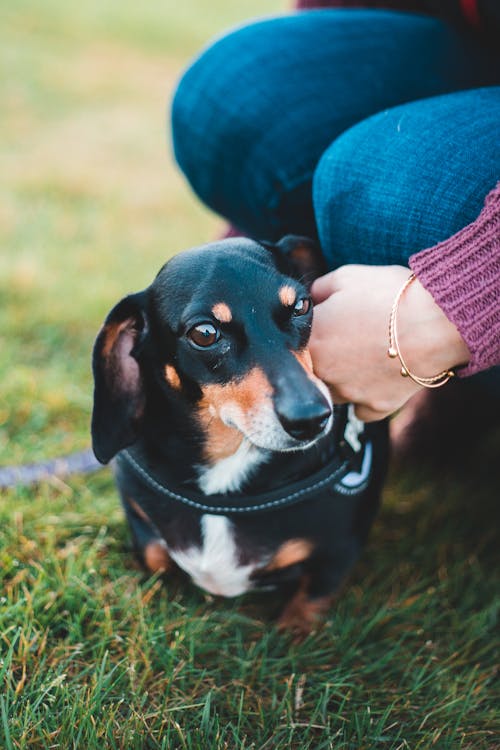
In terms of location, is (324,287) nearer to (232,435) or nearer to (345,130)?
(232,435)

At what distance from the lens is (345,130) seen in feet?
6.20

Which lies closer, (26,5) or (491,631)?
(491,631)

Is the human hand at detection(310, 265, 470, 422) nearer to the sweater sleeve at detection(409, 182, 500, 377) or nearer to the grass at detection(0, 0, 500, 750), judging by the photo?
the sweater sleeve at detection(409, 182, 500, 377)

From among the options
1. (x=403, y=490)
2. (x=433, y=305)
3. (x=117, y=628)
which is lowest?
(x=403, y=490)

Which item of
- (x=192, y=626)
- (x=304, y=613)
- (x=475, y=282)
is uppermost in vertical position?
(x=475, y=282)

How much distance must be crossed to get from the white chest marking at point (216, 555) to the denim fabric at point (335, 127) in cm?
69

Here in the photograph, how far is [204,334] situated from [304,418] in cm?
28

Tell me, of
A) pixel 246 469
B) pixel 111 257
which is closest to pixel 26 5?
pixel 111 257

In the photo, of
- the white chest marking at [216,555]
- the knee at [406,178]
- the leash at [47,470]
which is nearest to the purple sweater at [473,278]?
the knee at [406,178]

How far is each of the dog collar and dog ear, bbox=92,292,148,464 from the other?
10 cm

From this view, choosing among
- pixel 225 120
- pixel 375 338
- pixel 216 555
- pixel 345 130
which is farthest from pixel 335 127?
pixel 216 555

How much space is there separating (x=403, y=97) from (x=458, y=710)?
1547 millimetres

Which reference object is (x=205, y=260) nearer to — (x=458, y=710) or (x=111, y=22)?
(x=458, y=710)

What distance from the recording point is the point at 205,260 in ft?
4.88
